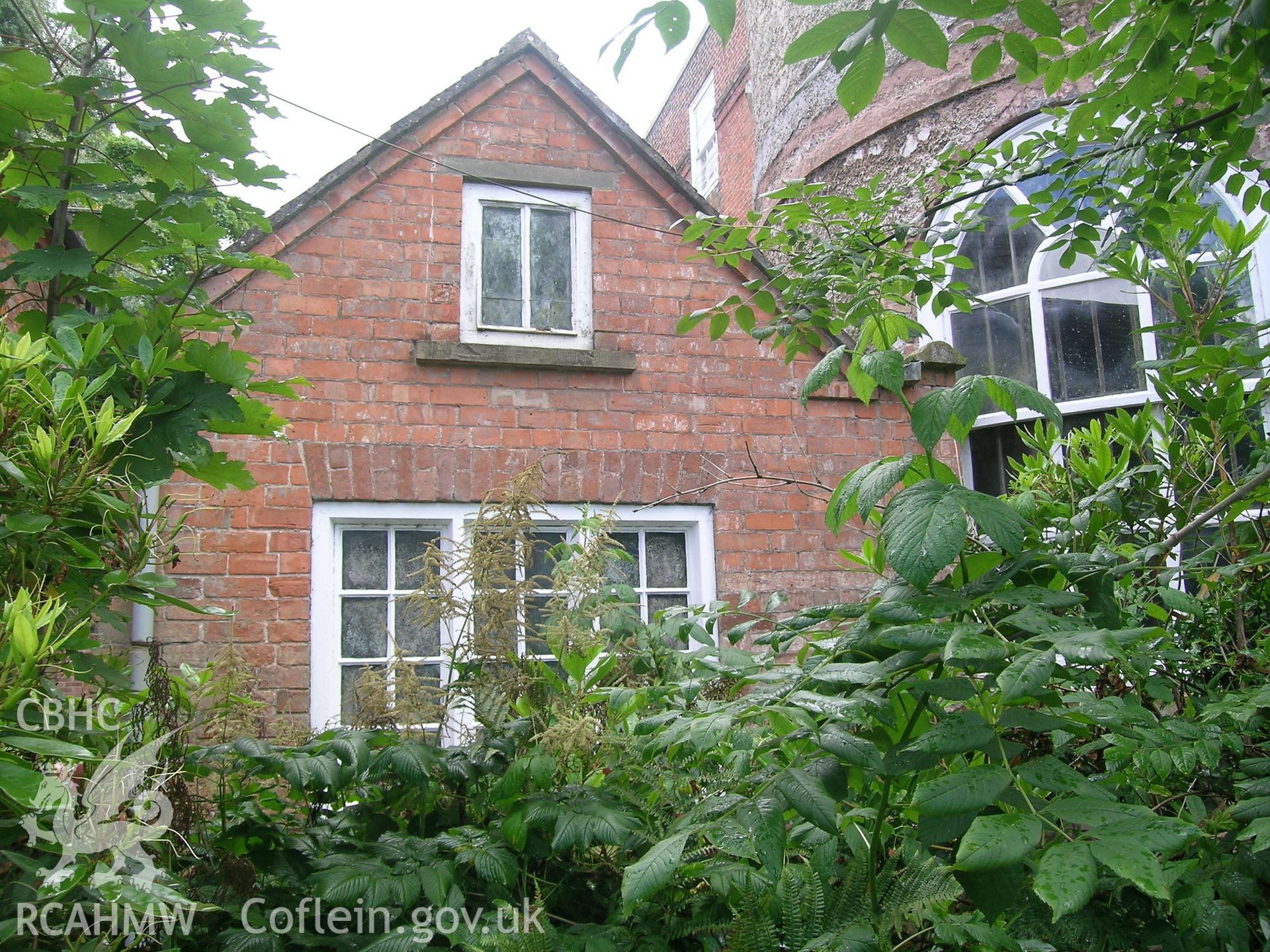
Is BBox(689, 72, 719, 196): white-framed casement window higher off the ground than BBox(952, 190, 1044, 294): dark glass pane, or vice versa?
BBox(689, 72, 719, 196): white-framed casement window

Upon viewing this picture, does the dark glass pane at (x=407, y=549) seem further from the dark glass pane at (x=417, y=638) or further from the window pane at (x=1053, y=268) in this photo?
the window pane at (x=1053, y=268)

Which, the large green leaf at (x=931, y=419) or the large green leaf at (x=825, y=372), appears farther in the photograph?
the large green leaf at (x=825, y=372)

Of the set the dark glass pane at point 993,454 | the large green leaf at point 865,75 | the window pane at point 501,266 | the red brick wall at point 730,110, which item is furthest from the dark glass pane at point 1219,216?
the large green leaf at point 865,75

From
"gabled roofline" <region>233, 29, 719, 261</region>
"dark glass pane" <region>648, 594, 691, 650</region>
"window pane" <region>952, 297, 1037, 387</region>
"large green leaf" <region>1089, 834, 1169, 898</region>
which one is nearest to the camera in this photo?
"large green leaf" <region>1089, 834, 1169, 898</region>

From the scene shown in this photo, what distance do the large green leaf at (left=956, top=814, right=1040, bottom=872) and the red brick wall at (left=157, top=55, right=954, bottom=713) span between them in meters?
3.76

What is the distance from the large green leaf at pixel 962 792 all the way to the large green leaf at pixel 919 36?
1.13m

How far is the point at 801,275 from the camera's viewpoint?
3.19m

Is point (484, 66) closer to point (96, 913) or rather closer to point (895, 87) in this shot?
point (895, 87)

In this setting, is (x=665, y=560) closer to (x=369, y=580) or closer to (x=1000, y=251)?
(x=369, y=580)

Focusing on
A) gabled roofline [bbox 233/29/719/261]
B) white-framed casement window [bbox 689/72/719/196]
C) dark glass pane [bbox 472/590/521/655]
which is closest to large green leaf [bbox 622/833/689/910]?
dark glass pane [bbox 472/590/521/655]

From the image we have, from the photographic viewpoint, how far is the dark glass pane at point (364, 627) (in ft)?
17.0

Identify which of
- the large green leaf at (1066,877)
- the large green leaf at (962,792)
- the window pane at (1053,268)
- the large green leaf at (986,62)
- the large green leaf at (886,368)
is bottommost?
the large green leaf at (1066,877)

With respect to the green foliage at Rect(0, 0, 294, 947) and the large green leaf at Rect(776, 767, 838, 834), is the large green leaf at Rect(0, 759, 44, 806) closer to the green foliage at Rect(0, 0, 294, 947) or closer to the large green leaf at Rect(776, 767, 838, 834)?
the green foliage at Rect(0, 0, 294, 947)

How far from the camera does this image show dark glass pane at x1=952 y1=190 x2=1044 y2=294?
26.0 ft
